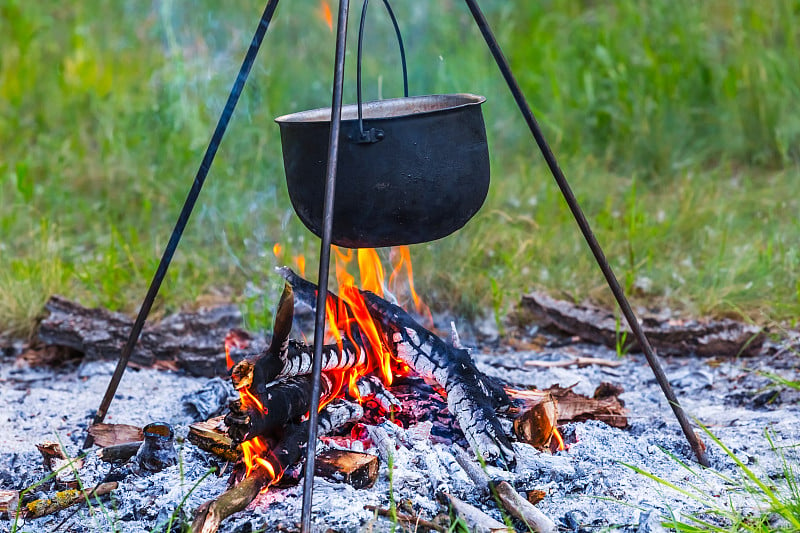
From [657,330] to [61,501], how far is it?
2158 mm

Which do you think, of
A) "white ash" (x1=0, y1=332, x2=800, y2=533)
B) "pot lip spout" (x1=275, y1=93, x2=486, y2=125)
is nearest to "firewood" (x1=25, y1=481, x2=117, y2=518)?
"white ash" (x1=0, y1=332, x2=800, y2=533)

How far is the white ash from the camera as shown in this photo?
2.07 meters

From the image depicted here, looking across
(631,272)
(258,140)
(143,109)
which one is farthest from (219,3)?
(631,272)

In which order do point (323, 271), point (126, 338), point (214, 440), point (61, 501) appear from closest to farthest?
point (323, 271) < point (61, 501) < point (214, 440) < point (126, 338)

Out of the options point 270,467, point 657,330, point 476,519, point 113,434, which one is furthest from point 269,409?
point 657,330

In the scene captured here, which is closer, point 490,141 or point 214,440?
point 214,440

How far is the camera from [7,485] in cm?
238

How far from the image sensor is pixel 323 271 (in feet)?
6.34

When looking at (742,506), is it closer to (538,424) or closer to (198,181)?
(538,424)

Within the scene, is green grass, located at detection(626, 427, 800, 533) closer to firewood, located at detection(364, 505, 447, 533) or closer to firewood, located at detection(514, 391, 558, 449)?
firewood, located at detection(514, 391, 558, 449)

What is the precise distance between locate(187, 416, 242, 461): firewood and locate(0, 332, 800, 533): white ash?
39 mm

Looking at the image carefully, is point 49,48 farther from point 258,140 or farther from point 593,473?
point 593,473

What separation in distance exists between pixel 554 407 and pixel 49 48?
16.8ft

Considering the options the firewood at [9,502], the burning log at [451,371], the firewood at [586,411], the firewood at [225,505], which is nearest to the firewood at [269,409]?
the firewood at [225,505]
